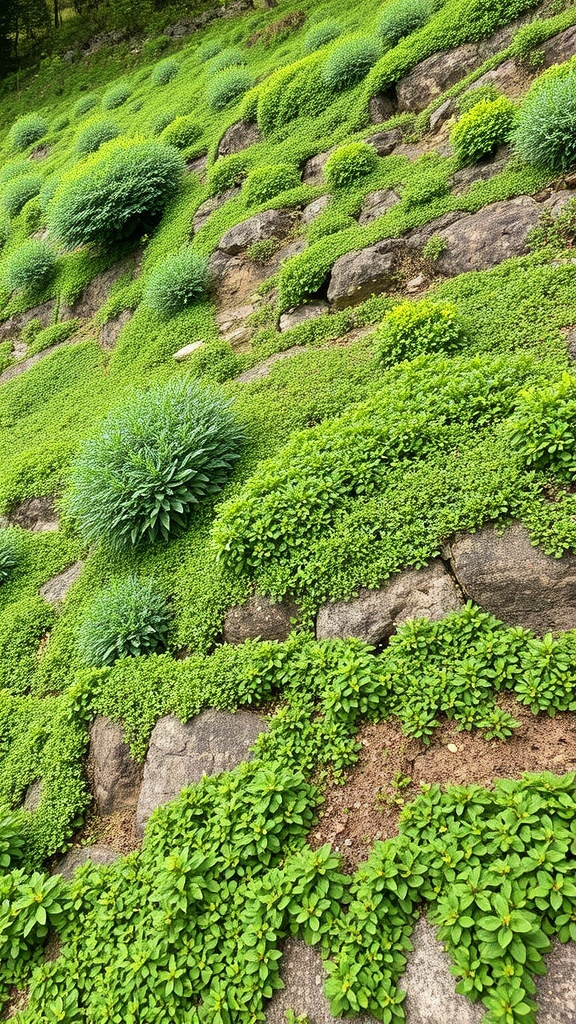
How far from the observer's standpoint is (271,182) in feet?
38.5

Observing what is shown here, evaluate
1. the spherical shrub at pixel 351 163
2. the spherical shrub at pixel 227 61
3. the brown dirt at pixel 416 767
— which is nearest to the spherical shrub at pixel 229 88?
the spherical shrub at pixel 227 61

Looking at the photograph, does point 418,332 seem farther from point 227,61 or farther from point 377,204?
point 227,61

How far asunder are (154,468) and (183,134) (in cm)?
1465

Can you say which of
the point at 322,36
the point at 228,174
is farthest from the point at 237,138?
the point at 322,36

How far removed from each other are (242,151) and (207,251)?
446 centimetres

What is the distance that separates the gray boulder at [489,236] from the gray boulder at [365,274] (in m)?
0.80

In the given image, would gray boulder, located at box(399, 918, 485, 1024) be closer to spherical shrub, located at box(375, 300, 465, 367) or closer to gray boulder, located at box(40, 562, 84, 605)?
spherical shrub, located at box(375, 300, 465, 367)

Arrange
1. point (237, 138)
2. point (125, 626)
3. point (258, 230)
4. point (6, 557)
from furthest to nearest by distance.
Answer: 1. point (237, 138)
2. point (258, 230)
3. point (6, 557)
4. point (125, 626)

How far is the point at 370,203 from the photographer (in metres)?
10.0

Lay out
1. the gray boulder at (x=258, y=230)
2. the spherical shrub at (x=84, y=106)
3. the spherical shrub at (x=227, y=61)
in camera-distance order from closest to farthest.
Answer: the gray boulder at (x=258, y=230)
the spherical shrub at (x=227, y=61)
the spherical shrub at (x=84, y=106)

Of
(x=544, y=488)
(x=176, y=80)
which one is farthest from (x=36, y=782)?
(x=176, y=80)

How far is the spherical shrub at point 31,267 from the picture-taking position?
579 inches

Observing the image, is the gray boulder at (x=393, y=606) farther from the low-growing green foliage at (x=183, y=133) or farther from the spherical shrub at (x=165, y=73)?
the spherical shrub at (x=165, y=73)

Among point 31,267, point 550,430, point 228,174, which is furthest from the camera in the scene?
point 31,267
